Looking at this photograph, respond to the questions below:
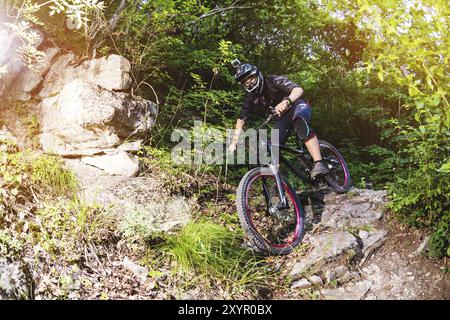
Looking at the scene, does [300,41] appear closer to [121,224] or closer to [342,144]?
[342,144]

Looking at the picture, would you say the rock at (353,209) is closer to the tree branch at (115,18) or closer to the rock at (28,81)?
the tree branch at (115,18)

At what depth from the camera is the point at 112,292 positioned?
353 cm

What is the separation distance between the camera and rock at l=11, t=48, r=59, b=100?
5.72m

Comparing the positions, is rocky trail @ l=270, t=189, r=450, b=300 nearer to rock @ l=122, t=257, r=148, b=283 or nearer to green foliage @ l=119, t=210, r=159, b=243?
rock @ l=122, t=257, r=148, b=283

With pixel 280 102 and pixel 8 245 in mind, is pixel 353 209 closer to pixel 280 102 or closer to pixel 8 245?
pixel 280 102

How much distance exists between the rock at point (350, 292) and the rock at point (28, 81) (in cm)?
537

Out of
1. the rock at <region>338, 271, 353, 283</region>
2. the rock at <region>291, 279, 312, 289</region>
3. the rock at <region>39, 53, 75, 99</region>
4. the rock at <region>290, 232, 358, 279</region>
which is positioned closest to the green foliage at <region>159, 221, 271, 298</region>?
the rock at <region>291, 279, 312, 289</region>

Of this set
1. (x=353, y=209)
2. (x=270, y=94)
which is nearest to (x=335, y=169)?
(x=353, y=209)

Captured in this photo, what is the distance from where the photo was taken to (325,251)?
449cm

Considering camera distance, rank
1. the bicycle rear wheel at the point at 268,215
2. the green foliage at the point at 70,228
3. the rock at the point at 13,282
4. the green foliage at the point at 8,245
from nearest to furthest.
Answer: the rock at the point at 13,282, the green foliage at the point at 8,245, the green foliage at the point at 70,228, the bicycle rear wheel at the point at 268,215

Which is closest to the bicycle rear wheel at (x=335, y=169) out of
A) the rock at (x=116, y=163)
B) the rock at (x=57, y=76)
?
the rock at (x=116, y=163)

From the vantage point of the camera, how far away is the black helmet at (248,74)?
15.8 feet
